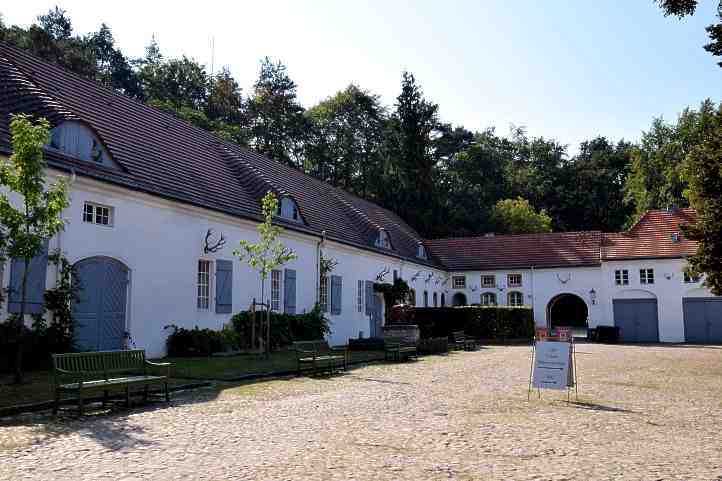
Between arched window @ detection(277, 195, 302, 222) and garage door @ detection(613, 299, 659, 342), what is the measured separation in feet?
66.9

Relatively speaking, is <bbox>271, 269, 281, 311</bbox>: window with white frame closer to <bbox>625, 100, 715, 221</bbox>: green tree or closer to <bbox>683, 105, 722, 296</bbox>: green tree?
<bbox>683, 105, 722, 296</bbox>: green tree

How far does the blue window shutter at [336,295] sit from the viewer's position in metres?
25.7

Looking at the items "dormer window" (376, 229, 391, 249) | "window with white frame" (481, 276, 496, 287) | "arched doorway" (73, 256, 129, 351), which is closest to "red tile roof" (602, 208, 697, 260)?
"window with white frame" (481, 276, 496, 287)

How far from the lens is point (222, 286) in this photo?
1900 centimetres

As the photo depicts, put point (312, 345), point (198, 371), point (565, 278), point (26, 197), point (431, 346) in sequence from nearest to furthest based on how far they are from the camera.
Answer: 1. point (26, 197)
2. point (198, 371)
3. point (312, 345)
4. point (431, 346)
5. point (565, 278)

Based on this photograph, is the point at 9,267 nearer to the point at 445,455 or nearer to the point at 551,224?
the point at 445,455

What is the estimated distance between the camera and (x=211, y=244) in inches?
736

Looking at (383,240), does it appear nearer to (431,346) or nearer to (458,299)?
(431,346)

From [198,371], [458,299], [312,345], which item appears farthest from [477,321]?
[198,371]

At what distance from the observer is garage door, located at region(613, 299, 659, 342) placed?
114 ft

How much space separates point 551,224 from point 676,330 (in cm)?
2403

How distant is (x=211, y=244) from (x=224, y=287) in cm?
135

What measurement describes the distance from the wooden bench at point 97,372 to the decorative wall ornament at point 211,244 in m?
8.14

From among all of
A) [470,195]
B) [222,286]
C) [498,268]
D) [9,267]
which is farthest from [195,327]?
[470,195]
